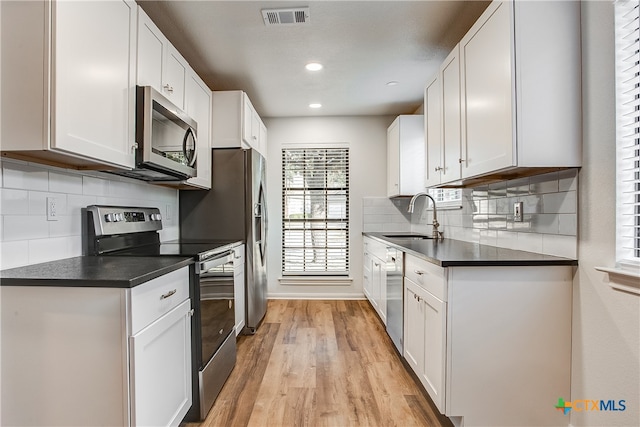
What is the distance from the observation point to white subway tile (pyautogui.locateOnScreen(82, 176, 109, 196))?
1.83 metres

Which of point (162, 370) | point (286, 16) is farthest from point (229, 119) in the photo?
point (162, 370)

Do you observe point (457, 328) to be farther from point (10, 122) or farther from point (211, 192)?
point (211, 192)

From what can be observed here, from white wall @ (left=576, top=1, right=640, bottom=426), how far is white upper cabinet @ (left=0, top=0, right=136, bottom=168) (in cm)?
224

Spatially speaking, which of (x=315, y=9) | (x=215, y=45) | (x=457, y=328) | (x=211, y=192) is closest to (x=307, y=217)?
(x=211, y=192)

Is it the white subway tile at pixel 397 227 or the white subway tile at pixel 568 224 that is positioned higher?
the white subway tile at pixel 568 224

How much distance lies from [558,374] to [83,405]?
206 centimetres

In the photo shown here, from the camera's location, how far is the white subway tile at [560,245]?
156 centimetres

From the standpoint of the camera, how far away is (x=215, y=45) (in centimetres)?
250

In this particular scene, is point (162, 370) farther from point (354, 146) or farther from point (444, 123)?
point (354, 146)

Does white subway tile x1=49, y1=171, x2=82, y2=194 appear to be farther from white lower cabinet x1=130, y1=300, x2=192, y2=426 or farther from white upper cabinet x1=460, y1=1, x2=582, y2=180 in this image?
white upper cabinet x1=460, y1=1, x2=582, y2=180

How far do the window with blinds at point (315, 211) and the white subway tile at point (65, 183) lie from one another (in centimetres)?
269

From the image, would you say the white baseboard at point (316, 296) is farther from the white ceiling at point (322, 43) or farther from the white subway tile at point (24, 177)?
the white subway tile at point (24, 177)

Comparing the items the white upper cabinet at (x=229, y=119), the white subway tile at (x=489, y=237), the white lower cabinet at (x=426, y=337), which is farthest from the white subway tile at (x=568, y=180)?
the white upper cabinet at (x=229, y=119)

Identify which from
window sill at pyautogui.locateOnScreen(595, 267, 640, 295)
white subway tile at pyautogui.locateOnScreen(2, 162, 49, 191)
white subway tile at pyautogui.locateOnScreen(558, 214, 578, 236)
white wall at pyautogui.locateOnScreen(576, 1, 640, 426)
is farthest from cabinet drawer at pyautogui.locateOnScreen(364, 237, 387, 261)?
white subway tile at pyautogui.locateOnScreen(2, 162, 49, 191)
